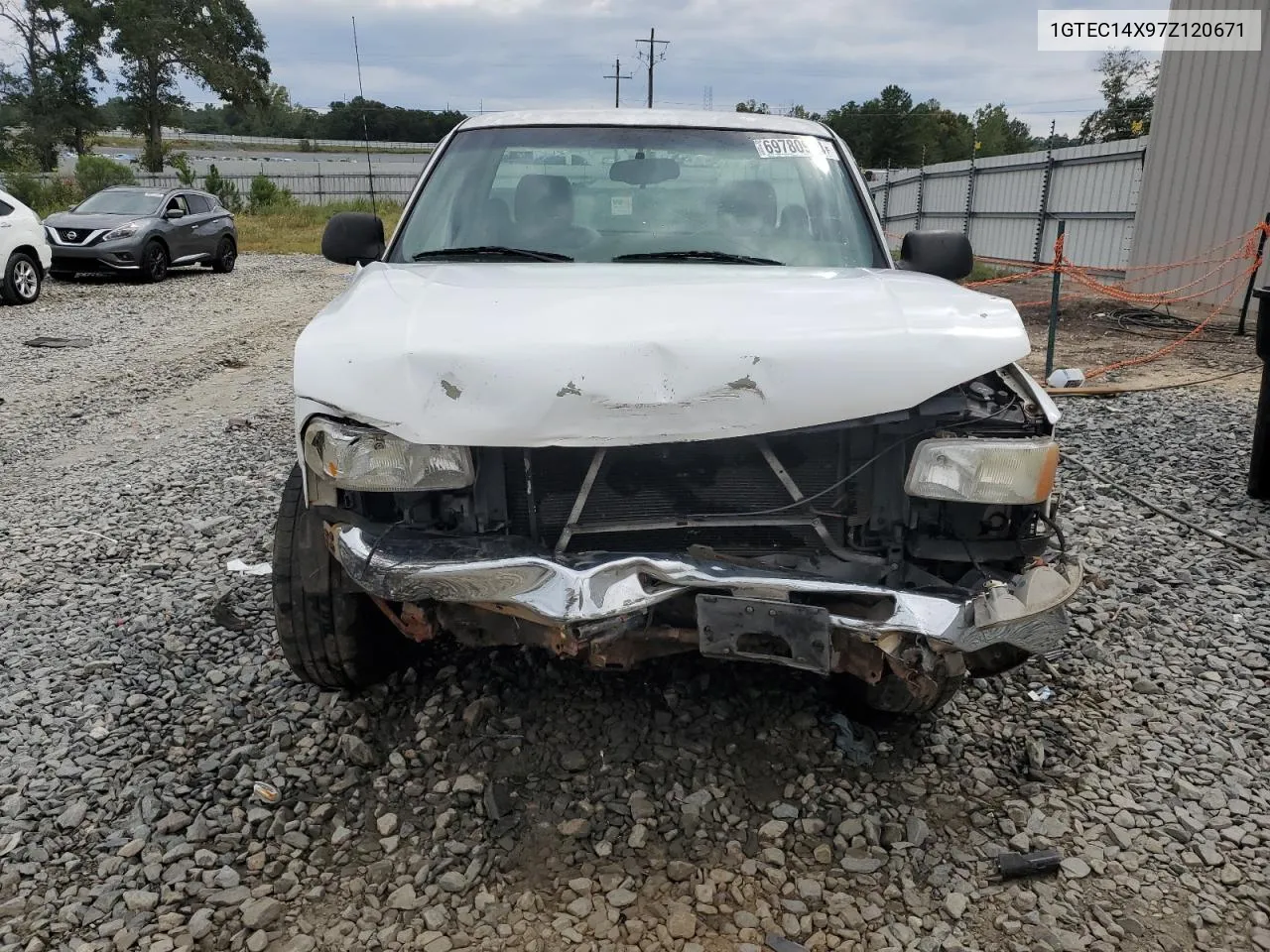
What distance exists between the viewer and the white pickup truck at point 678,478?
2.10 m

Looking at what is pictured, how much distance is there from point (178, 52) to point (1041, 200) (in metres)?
45.5

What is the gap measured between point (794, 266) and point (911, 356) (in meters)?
1.06

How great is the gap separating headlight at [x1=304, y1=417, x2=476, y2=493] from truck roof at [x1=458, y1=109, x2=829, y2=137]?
81.2 inches

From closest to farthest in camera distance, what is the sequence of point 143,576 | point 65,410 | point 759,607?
point 759,607 < point 143,576 < point 65,410

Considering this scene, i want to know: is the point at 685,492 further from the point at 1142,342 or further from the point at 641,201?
the point at 1142,342

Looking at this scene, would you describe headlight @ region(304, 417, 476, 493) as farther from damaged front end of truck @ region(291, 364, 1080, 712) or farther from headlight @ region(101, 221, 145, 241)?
headlight @ region(101, 221, 145, 241)

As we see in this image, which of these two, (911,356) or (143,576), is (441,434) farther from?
(143,576)

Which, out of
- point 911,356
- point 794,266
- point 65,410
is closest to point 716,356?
point 911,356

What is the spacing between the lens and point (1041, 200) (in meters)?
17.0

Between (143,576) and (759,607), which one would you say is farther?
(143,576)

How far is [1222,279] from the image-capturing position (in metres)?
11.4

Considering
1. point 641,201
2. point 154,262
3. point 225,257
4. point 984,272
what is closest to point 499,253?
point 641,201

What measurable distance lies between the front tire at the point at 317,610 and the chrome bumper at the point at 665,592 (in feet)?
1.39

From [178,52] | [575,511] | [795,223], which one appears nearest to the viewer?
[575,511]
